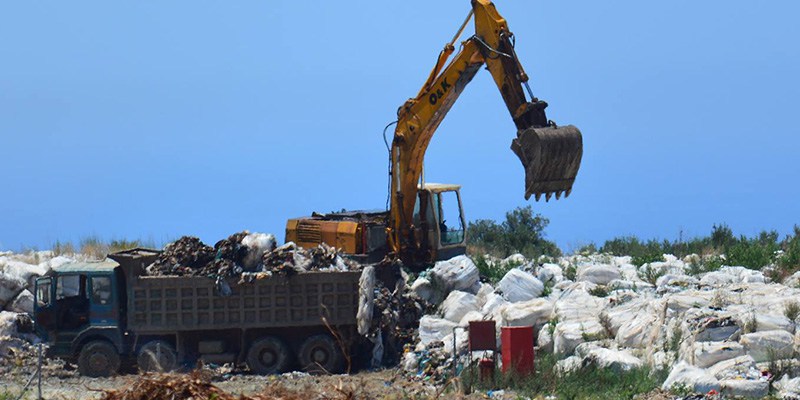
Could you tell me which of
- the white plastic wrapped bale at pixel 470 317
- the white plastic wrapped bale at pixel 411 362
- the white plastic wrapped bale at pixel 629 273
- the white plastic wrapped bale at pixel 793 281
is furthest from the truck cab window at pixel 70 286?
the white plastic wrapped bale at pixel 793 281

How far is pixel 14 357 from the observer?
1867 centimetres

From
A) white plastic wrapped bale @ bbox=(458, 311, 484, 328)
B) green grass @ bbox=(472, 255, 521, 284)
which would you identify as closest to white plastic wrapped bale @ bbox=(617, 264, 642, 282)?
green grass @ bbox=(472, 255, 521, 284)

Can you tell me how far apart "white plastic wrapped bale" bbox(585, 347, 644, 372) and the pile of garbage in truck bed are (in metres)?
0.01

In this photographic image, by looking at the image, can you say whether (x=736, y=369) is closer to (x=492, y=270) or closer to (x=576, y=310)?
(x=576, y=310)

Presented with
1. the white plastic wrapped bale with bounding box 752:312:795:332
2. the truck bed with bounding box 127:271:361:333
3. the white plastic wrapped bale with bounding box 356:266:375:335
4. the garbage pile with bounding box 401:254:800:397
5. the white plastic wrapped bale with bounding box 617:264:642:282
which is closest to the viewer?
the garbage pile with bounding box 401:254:800:397

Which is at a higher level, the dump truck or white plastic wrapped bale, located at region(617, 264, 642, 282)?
white plastic wrapped bale, located at region(617, 264, 642, 282)

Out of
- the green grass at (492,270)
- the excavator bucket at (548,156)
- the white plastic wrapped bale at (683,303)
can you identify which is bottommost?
the white plastic wrapped bale at (683,303)

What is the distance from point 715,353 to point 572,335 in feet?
7.41

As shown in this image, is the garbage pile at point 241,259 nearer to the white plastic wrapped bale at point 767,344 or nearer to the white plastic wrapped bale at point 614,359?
the white plastic wrapped bale at point 614,359

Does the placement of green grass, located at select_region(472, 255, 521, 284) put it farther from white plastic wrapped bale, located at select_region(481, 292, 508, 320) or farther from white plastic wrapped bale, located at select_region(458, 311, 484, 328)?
white plastic wrapped bale, located at select_region(458, 311, 484, 328)

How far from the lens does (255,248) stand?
17625 mm

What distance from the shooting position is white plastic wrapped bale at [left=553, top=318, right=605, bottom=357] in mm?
15250

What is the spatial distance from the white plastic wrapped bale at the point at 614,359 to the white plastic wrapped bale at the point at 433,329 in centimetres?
320

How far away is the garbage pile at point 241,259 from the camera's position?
17.4m
